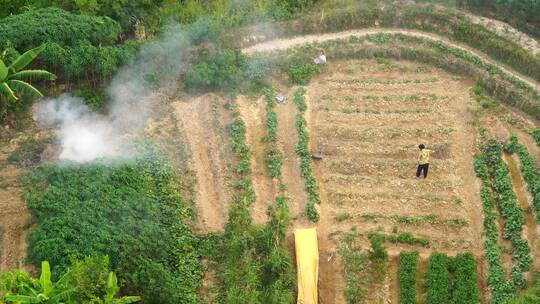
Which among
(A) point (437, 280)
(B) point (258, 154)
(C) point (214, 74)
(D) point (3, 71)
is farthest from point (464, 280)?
(D) point (3, 71)

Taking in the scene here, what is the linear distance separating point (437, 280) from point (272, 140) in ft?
25.5

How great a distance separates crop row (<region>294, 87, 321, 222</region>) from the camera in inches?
832

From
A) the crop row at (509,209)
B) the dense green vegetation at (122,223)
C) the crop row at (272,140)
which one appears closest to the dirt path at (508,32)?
the crop row at (509,209)

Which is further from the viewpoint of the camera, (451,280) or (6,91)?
(6,91)

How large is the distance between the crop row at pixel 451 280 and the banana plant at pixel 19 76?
1400cm

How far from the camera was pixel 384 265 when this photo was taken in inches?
766

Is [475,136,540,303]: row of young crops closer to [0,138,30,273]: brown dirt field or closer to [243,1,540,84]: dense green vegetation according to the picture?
[243,1,540,84]: dense green vegetation

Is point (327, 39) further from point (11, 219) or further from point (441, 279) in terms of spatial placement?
point (11, 219)

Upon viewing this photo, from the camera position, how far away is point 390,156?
23.1 m

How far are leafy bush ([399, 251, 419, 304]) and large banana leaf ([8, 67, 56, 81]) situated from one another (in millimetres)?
13292

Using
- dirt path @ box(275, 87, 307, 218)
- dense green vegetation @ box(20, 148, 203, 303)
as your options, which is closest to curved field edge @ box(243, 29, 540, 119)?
dirt path @ box(275, 87, 307, 218)

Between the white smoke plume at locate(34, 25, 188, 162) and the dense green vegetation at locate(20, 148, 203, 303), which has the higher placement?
the white smoke plume at locate(34, 25, 188, 162)

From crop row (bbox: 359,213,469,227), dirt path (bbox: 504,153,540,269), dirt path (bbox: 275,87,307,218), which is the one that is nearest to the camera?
dirt path (bbox: 504,153,540,269)

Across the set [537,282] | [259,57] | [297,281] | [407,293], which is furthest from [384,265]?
[259,57]
